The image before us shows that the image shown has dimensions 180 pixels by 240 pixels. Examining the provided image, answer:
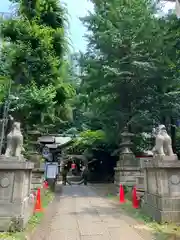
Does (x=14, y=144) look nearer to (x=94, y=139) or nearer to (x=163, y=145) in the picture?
(x=163, y=145)

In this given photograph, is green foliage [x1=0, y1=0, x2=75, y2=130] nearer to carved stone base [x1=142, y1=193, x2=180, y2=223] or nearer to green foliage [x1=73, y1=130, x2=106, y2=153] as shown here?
green foliage [x1=73, y1=130, x2=106, y2=153]

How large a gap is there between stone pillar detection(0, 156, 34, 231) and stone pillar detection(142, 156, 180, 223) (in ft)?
11.5

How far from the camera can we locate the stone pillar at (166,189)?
6211 mm

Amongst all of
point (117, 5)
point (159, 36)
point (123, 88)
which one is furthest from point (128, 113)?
point (117, 5)

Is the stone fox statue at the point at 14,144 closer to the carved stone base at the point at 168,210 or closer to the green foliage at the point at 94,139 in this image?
the carved stone base at the point at 168,210

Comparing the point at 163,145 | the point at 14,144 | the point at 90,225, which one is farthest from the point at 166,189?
the point at 14,144

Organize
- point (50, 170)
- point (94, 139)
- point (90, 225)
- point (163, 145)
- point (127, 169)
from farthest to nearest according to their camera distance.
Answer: point (94, 139) → point (50, 170) → point (127, 169) → point (163, 145) → point (90, 225)

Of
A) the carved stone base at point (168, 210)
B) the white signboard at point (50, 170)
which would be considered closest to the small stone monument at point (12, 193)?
the carved stone base at point (168, 210)

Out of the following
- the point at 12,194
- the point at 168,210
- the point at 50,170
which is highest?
the point at 50,170

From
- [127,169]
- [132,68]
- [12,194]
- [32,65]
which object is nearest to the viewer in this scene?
[12,194]

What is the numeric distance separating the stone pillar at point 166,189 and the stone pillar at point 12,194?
3497 mm

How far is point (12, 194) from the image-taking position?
5.76 meters

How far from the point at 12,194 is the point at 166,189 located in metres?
3.94

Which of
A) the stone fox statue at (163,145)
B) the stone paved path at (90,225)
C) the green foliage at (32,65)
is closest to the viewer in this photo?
the stone paved path at (90,225)
